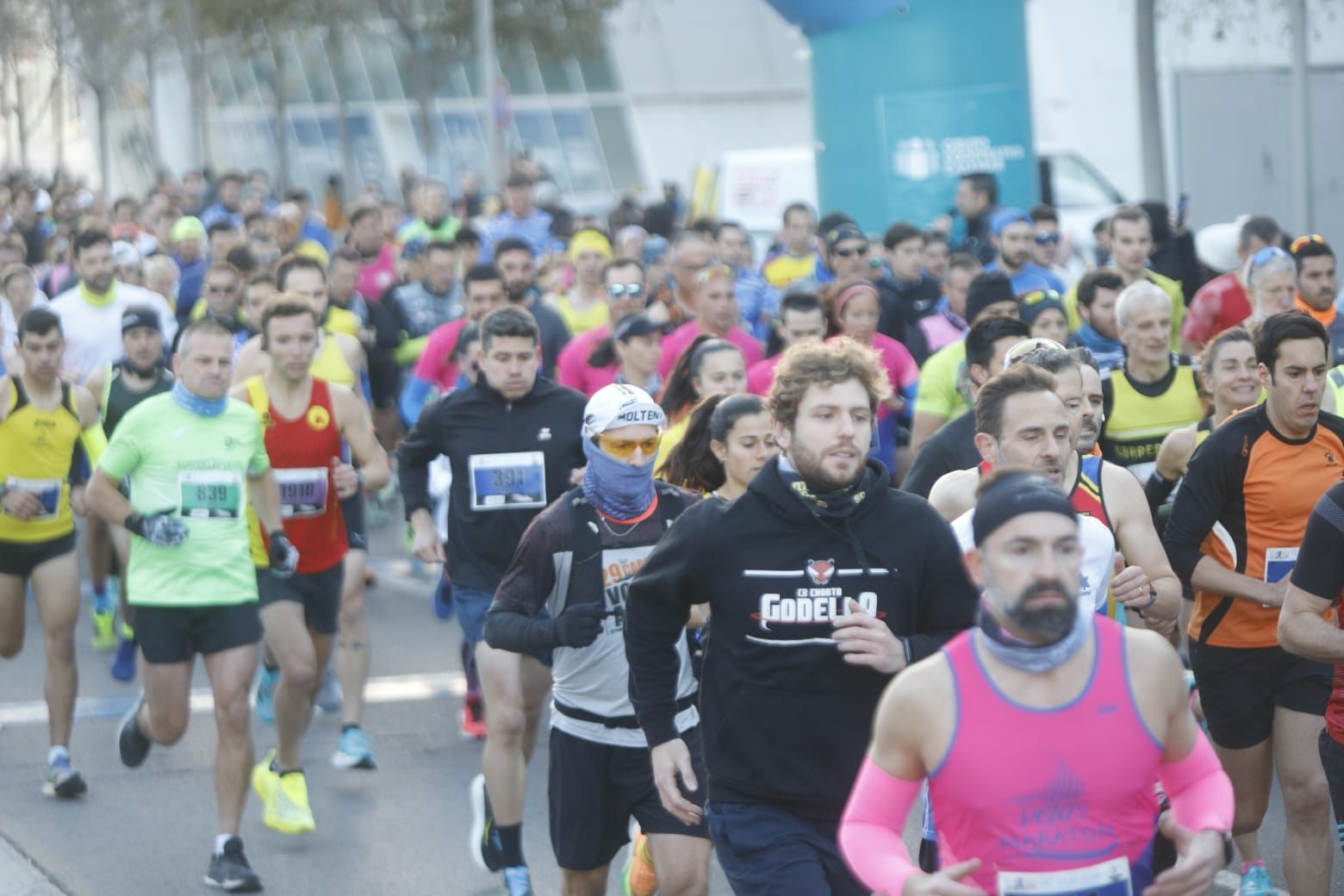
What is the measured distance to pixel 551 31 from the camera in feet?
120

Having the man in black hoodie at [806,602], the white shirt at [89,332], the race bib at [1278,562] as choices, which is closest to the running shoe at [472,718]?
the white shirt at [89,332]

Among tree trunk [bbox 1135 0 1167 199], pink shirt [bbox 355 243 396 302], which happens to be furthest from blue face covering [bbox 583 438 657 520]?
tree trunk [bbox 1135 0 1167 199]

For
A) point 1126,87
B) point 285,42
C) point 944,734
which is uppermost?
point 285,42

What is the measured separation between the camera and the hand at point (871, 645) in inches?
176

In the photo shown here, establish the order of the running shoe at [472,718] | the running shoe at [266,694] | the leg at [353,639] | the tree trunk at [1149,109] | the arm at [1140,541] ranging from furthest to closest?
1. the tree trunk at [1149,109]
2. the running shoe at [266,694]
3. the running shoe at [472,718]
4. the leg at [353,639]
5. the arm at [1140,541]

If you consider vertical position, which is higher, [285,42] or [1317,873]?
[285,42]

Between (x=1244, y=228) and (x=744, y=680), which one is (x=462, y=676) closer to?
(x=1244, y=228)

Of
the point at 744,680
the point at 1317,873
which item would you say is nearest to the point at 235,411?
the point at 744,680

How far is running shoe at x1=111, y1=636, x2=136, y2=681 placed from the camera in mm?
10875

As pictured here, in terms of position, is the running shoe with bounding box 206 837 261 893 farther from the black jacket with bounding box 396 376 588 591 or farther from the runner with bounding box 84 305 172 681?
the runner with bounding box 84 305 172 681

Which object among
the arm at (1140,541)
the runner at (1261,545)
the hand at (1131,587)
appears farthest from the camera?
the runner at (1261,545)

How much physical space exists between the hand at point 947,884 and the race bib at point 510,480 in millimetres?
4526

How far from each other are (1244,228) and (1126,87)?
16.7 meters

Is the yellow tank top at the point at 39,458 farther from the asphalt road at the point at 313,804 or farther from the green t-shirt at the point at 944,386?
the green t-shirt at the point at 944,386
